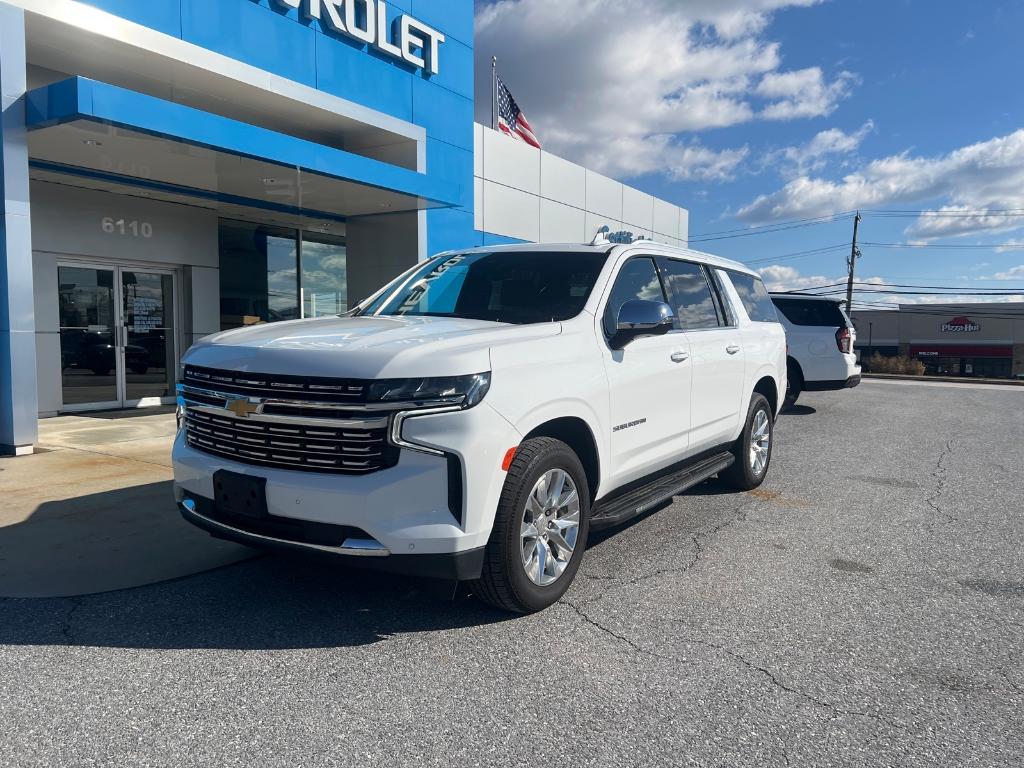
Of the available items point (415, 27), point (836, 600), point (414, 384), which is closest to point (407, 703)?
point (414, 384)

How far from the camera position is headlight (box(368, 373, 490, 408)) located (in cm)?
327

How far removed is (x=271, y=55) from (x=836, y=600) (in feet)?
33.4

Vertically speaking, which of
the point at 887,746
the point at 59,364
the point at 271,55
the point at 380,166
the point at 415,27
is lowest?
the point at 887,746

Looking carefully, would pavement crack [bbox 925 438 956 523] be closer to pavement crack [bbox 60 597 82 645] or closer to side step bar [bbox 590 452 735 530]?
side step bar [bbox 590 452 735 530]

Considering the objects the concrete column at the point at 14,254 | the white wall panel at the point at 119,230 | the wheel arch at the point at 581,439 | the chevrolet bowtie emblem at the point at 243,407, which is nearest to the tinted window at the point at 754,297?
the wheel arch at the point at 581,439

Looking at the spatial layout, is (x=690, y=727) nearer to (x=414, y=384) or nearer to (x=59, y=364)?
(x=414, y=384)

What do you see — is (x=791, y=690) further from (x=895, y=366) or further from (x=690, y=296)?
(x=895, y=366)

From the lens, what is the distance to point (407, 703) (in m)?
2.93

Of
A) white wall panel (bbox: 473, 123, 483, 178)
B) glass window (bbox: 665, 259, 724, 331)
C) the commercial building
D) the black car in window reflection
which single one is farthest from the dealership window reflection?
the commercial building

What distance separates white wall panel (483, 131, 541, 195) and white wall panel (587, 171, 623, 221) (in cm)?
277

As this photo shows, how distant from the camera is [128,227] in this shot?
12.1 m

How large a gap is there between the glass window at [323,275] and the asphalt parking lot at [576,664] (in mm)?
11728

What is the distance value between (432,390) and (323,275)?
13376 millimetres

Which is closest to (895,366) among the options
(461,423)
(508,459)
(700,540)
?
(700,540)
